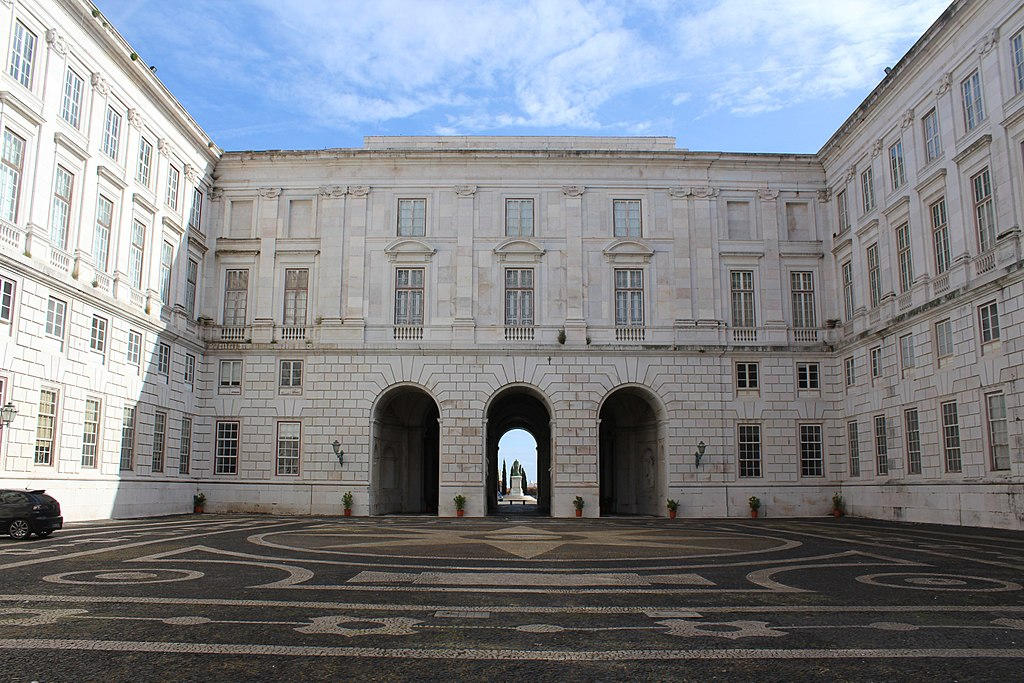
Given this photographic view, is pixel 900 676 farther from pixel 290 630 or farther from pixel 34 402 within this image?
pixel 34 402

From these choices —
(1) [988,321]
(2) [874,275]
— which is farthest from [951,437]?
(2) [874,275]

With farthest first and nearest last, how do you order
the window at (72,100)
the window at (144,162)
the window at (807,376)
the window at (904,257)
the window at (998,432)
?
→ the window at (807,376) → the window at (144,162) → the window at (904,257) → the window at (72,100) → the window at (998,432)

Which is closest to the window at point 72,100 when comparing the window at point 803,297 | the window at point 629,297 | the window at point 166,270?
the window at point 166,270

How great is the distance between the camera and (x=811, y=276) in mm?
38469

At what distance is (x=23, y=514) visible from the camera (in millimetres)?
20438

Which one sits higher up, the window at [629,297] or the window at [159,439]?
the window at [629,297]

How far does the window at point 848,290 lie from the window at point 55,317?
3080 centimetres

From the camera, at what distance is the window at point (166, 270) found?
3438 centimetres

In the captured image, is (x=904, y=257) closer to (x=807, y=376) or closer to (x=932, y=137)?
(x=932, y=137)

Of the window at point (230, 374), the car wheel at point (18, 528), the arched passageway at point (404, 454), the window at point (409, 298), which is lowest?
the car wheel at point (18, 528)

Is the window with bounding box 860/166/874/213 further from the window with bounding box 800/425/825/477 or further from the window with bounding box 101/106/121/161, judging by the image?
the window with bounding box 101/106/121/161

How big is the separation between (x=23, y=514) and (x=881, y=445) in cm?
2988

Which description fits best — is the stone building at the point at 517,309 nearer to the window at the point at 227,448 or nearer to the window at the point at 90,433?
the window at the point at 227,448

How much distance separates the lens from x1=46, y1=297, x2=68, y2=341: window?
86.3 feet
